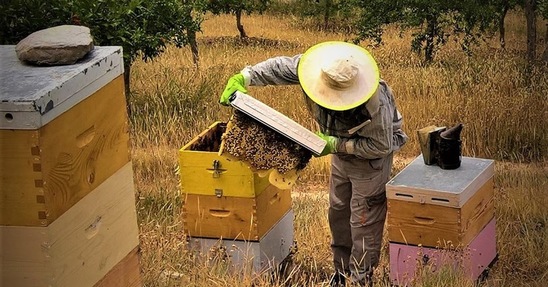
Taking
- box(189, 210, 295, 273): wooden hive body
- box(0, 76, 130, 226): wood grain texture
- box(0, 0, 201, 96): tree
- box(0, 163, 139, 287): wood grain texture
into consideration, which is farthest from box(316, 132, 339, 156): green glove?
box(0, 0, 201, 96): tree

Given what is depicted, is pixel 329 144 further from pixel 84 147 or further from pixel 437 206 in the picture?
pixel 84 147

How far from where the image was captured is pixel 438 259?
168 inches

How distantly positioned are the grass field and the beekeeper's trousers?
16 cm

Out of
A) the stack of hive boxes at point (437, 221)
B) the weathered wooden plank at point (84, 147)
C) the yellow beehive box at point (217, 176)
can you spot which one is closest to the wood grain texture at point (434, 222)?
the stack of hive boxes at point (437, 221)

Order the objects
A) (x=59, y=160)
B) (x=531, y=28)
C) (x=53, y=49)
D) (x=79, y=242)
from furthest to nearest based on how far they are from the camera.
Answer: (x=531, y=28), (x=53, y=49), (x=79, y=242), (x=59, y=160)

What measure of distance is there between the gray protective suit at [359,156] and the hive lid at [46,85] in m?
1.44

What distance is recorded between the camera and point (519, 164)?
738cm

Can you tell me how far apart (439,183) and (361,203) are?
1.47ft

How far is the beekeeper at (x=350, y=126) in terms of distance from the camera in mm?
4137

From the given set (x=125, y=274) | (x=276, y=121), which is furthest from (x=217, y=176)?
(x=125, y=274)

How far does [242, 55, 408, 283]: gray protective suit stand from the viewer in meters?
4.23

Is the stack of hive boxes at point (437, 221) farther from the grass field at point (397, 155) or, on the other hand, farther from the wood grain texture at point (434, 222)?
the grass field at point (397, 155)

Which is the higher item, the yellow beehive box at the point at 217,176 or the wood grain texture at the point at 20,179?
the wood grain texture at the point at 20,179

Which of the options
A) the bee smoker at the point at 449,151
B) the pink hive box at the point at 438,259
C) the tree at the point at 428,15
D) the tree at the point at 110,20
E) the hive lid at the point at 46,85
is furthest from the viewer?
the tree at the point at 428,15
